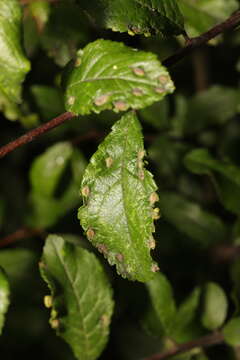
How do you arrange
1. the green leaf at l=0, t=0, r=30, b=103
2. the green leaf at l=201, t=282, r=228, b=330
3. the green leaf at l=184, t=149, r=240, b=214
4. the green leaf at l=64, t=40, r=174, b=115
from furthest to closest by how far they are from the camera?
the green leaf at l=201, t=282, r=228, b=330, the green leaf at l=184, t=149, r=240, b=214, the green leaf at l=0, t=0, r=30, b=103, the green leaf at l=64, t=40, r=174, b=115

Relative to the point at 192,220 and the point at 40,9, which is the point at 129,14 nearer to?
the point at 40,9

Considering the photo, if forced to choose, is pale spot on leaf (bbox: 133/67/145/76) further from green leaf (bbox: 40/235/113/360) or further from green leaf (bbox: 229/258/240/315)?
green leaf (bbox: 229/258/240/315)

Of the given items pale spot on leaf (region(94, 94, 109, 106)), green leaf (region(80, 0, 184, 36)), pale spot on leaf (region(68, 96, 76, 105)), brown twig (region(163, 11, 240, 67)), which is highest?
green leaf (region(80, 0, 184, 36))

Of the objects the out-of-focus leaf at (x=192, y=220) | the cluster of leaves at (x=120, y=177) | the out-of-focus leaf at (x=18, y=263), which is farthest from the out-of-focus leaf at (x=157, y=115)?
the out-of-focus leaf at (x=18, y=263)

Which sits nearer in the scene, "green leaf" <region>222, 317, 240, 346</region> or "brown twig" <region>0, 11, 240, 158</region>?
"brown twig" <region>0, 11, 240, 158</region>

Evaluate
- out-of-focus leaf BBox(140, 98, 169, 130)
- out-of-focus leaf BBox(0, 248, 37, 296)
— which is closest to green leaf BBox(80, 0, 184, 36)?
out-of-focus leaf BBox(140, 98, 169, 130)

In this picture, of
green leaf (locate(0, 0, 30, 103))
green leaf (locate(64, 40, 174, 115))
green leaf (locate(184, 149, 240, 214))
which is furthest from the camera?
green leaf (locate(184, 149, 240, 214))

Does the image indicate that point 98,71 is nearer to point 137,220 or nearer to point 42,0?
point 137,220

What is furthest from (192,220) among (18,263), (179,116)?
(18,263)

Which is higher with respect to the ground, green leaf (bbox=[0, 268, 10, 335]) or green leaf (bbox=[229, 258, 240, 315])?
green leaf (bbox=[0, 268, 10, 335])
